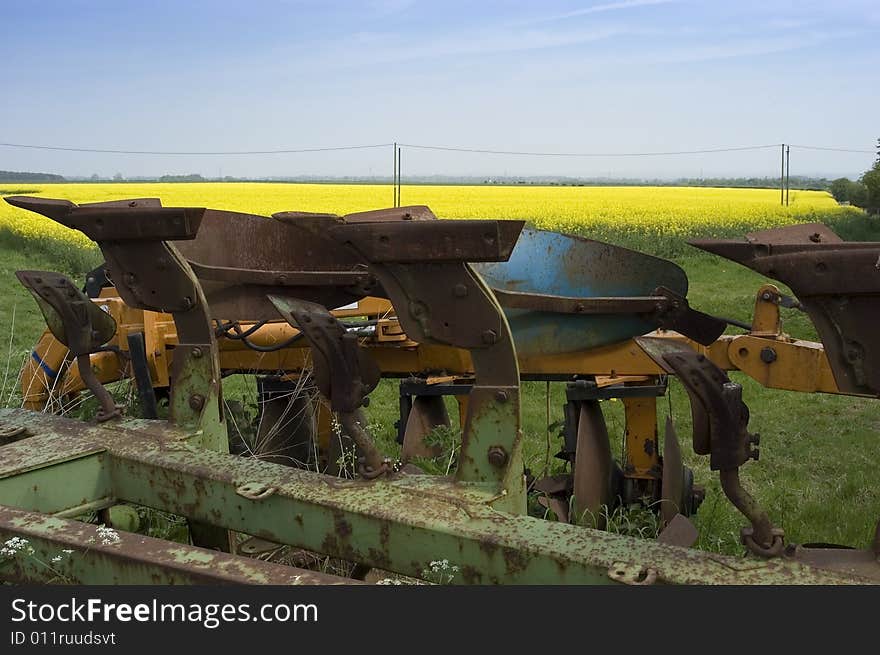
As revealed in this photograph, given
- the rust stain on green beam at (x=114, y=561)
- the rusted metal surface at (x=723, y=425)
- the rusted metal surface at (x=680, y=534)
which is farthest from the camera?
the rusted metal surface at (x=680, y=534)

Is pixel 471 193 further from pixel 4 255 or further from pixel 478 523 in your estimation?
pixel 478 523

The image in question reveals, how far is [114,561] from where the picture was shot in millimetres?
2412

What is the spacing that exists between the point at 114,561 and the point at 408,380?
6.32 feet

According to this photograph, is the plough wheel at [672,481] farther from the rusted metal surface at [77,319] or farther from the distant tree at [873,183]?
the distant tree at [873,183]

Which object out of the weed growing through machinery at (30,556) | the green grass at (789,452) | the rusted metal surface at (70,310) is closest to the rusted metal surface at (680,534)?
the green grass at (789,452)

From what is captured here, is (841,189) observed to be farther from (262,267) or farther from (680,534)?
(680,534)

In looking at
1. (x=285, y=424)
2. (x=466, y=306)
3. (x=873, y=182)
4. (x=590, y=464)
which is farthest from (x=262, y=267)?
(x=873, y=182)

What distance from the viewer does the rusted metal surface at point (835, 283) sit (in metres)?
1.92

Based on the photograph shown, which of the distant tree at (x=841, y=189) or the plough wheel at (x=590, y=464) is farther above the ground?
the distant tree at (x=841, y=189)

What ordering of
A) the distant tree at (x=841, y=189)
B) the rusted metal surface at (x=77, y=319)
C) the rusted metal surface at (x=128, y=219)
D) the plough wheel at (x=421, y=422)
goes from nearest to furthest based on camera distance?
the rusted metal surface at (x=128, y=219), the rusted metal surface at (x=77, y=319), the plough wheel at (x=421, y=422), the distant tree at (x=841, y=189)

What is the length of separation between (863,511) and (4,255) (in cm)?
1395

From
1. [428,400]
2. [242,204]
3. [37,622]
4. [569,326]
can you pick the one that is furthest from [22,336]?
[242,204]

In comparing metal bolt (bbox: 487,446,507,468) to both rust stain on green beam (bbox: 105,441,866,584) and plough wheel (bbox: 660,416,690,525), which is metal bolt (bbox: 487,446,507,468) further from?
plough wheel (bbox: 660,416,690,525)

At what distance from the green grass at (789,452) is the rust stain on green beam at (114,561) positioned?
1794 mm
